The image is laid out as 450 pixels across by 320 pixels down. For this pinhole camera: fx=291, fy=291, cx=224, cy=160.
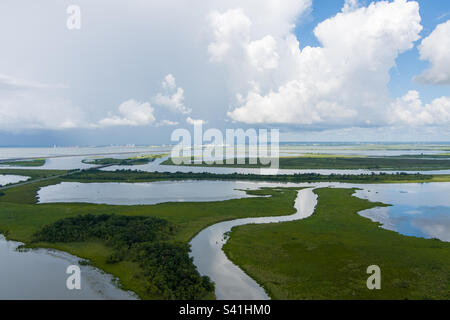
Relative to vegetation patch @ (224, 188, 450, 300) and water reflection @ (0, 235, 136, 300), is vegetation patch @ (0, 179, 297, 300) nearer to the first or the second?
water reflection @ (0, 235, 136, 300)

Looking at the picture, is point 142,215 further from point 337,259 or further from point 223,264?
point 337,259

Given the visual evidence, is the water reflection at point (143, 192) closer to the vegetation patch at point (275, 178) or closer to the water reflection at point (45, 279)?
the vegetation patch at point (275, 178)

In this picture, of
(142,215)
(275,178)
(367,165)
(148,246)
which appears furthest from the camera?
(367,165)

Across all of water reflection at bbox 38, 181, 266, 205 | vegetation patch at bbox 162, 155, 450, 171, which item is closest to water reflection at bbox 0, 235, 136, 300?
water reflection at bbox 38, 181, 266, 205

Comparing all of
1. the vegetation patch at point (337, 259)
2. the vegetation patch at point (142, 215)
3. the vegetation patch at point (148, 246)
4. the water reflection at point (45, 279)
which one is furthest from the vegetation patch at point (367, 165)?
the water reflection at point (45, 279)

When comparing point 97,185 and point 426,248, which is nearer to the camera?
point 426,248

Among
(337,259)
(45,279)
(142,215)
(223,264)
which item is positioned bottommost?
(45,279)

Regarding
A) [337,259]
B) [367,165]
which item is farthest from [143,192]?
[367,165]
